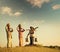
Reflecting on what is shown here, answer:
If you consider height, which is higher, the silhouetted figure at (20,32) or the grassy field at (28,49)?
the silhouetted figure at (20,32)

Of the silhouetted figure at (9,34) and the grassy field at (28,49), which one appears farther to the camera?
the silhouetted figure at (9,34)

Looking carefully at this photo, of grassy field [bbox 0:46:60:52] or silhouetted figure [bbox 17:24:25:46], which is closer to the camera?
grassy field [bbox 0:46:60:52]

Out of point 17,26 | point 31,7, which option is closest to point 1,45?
point 17,26

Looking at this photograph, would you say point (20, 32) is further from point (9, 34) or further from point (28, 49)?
point (28, 49)

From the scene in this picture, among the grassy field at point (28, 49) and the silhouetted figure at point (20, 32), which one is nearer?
the grassy field at point (28, 49)

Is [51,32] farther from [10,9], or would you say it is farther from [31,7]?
[10,9]

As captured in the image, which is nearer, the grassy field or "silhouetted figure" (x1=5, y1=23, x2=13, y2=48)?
the grassy field

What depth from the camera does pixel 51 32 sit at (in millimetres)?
3365

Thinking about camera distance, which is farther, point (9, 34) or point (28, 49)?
point (9, 34)

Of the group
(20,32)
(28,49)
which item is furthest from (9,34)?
(28,49)

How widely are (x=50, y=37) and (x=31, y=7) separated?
0.57 m

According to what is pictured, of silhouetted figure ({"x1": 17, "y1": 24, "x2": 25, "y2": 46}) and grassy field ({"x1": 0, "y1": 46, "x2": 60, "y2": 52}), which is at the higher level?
silhouetted figure ({"x1": 17, "y1": 24, "x2": 25, "y2": 46})

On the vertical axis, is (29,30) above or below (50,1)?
below

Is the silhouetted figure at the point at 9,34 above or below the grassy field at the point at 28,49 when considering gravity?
above
